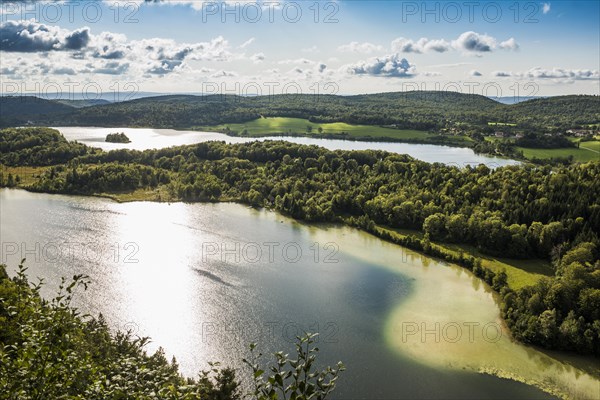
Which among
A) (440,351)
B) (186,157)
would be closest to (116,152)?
(186,157)

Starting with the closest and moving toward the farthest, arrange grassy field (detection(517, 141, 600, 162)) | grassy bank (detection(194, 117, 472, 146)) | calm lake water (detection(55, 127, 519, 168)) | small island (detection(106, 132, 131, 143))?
grassy field (detection(517, 141, 600, 162))
calm lake water (detection(55, 127, 519, 168))
small island (detection(106, 132, 131, 143))
grassy bank (detection(194, 117, 472, 146))

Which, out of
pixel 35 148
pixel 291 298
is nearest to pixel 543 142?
pixel 291 298

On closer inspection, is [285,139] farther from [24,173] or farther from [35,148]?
[24,173]

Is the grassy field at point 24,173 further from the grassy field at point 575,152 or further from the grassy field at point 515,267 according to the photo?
the grassy field at point 575,152

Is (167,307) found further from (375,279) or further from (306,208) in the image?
(306,208)

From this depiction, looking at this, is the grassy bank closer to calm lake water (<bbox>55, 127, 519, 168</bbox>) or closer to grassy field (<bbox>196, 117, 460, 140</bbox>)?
grassy field (<bbox>196, 117, 460, 140</bbox>)

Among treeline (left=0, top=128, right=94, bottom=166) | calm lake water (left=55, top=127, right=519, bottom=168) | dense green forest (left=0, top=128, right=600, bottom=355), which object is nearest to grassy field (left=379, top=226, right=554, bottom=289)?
dense green forest (left=0, top=128, right=600, bottom=355)
